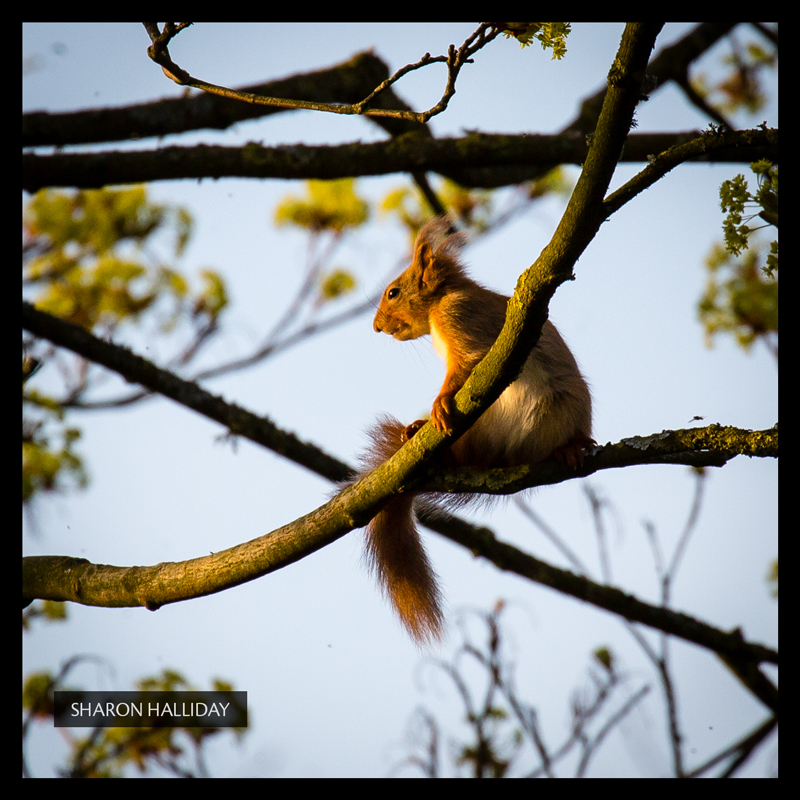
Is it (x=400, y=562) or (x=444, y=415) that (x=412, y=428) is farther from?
(x=444, y=415)

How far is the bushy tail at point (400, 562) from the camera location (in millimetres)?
3537

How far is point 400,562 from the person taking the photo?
3576 mm

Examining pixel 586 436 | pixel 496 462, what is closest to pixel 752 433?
pixel 586 436

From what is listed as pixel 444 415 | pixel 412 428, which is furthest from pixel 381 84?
pixel 412 428

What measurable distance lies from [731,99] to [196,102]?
17.6 feet

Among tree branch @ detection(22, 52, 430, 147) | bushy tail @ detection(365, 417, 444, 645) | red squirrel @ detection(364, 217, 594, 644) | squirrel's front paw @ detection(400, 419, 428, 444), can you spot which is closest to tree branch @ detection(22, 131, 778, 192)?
tree branch @ detection(22, 52, 430, 147)

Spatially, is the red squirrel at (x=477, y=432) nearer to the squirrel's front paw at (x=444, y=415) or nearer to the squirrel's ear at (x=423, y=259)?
the squirrel's ear at (x=423, y=259)

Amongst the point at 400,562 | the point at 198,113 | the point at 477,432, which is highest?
the point at 198,113

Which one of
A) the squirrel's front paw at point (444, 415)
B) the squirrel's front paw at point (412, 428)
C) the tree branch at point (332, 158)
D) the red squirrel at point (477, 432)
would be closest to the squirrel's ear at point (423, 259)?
the red squirrel at point (477, 432)

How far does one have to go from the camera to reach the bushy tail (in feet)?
11.6

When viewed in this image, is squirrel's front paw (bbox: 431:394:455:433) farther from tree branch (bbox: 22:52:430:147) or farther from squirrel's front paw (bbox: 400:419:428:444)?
tree branch (bbox: 22:52:430:147)
